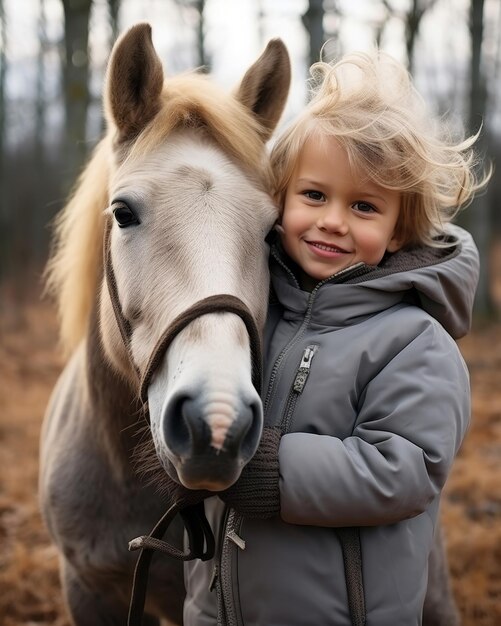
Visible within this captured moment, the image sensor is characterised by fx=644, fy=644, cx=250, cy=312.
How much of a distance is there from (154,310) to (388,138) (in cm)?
86

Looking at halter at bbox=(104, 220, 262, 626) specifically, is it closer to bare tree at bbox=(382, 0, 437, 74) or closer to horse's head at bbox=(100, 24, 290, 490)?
horse's head at bbox=(100, 24, 290, 490)

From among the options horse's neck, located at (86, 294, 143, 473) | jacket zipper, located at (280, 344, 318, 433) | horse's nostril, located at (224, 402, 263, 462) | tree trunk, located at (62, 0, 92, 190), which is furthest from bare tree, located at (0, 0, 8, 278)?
horse's nostril, located at (224, 402, 263, 462)

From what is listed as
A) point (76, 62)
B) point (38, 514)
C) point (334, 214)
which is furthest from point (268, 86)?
point (76, 62)

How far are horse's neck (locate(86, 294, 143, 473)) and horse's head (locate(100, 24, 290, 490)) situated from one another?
0.54 feet

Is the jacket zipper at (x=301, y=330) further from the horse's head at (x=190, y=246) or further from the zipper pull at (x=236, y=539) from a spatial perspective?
the zipper pull at (x=236, y=539)

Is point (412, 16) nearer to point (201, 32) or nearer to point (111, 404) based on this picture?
point (201, 32)

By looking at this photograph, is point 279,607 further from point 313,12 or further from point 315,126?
point 313,12

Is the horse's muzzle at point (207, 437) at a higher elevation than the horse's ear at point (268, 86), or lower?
lower

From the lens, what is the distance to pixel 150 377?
1744 millimetres

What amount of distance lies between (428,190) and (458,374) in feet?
1.91

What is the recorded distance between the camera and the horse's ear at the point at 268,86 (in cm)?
240

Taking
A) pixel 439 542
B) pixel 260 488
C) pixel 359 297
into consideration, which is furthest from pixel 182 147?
pixel 439 542

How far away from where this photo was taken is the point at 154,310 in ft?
5.99

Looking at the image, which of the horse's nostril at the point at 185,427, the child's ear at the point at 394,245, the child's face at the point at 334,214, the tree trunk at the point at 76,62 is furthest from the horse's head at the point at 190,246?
the tree trunk at the point at 76,62
